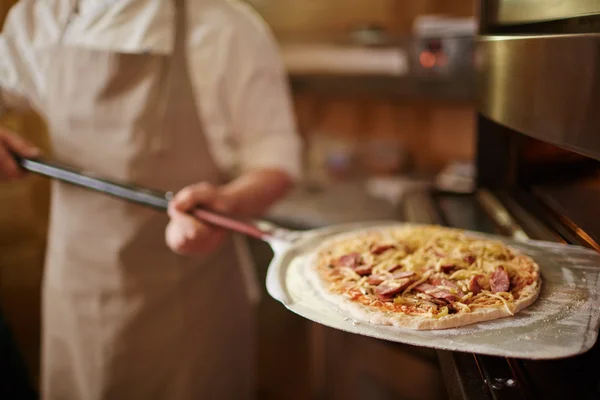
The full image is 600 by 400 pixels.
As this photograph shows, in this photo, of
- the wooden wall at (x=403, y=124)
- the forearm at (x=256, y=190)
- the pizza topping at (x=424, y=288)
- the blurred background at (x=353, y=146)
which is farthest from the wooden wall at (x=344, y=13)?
the pizza topping at (x=424, y=288)

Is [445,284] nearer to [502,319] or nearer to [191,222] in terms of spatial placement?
[502,319]

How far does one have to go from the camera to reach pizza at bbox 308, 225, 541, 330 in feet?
2.51

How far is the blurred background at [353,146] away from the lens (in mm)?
2102

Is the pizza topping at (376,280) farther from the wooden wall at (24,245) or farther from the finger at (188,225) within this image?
the wooden wall at (24,245)

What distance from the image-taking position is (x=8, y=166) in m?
1.33

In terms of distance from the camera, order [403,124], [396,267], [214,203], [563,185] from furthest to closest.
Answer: [403,124] < [214,203] < [563,185] < [396,267]

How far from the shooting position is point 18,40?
139 cm

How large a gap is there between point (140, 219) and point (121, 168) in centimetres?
14

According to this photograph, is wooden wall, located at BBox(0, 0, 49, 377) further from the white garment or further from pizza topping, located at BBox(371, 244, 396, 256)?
pizza topping, located at BBox(371, 244, 396, 256)

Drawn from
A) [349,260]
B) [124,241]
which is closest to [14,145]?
[124,241]

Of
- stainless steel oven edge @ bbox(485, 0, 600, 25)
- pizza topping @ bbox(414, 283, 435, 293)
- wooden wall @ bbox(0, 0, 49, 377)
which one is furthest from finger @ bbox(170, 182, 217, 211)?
wooden wall @ bbox(0, 0, 49, 377)

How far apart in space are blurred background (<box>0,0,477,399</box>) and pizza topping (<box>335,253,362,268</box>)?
100cm

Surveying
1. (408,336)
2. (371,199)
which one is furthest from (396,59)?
(408,336)

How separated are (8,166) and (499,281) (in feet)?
3.89
